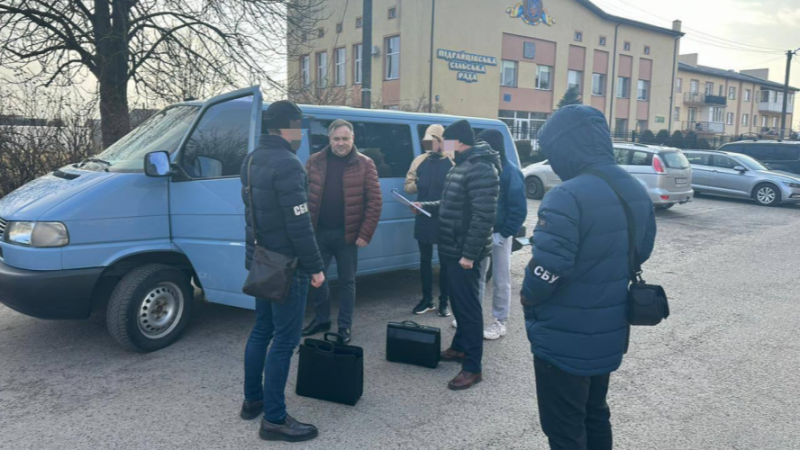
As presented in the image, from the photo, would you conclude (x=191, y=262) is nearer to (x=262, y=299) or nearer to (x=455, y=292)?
(x=262, y=299)

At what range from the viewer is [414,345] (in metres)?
4.70

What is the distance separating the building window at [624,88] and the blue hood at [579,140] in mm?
45596

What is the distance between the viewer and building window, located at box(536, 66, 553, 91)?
38.1 m

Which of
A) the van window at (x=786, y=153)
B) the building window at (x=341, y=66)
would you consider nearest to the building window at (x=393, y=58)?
the building window at (x=341, y=66)

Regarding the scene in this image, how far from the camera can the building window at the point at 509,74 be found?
3612 cm

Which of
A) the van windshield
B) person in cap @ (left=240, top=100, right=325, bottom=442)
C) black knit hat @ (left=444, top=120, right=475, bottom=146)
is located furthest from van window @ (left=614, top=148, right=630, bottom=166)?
person in cap @ (left=240, top=100, right=325, bottom=442)

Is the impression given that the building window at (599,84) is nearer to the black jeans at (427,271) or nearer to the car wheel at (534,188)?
the car wheel at (534,188)

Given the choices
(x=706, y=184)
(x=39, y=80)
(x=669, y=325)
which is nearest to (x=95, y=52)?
(x=39, y=80)

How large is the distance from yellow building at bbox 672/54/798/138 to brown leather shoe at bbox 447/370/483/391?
53703 millimetres

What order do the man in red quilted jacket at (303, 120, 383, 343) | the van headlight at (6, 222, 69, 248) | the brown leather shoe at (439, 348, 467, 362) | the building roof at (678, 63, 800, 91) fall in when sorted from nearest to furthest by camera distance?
the van headlight at (6, 222, 69, 248), the brown leather shoe at (439, 348, 467, 362), the man in red quilted jacket at (303, 120, 383, 343), the building roof at (678, 63, 800, 91)

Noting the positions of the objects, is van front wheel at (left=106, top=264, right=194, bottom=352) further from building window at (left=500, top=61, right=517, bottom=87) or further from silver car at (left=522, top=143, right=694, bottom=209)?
building window at (left=500, top=61, right=517, bottom=87)

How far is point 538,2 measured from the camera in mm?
36562

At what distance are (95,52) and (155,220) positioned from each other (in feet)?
28.2

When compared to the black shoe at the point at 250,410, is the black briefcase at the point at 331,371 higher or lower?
higher
